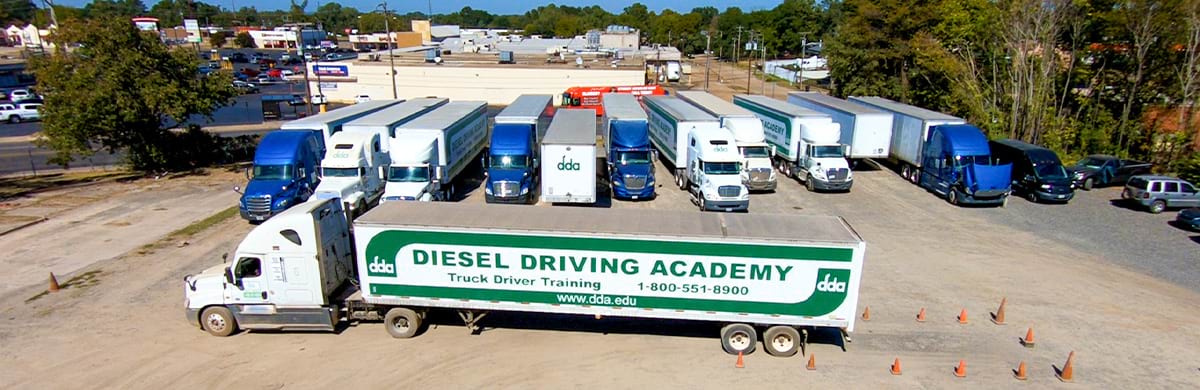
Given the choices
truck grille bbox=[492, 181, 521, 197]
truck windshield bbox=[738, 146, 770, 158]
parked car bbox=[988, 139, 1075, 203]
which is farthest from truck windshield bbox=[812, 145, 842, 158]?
truck grille bbox=[492, 181, 521, 197]

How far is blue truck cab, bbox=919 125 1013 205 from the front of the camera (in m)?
24.4

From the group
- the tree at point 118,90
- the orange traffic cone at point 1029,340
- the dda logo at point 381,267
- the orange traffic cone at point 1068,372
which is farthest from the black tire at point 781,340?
the tree at point 118,90

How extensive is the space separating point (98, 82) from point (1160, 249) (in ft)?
137

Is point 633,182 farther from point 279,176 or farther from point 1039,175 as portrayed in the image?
point 1039,175

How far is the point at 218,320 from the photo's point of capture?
13.1 m

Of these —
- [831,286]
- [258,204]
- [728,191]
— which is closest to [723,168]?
[728,191]

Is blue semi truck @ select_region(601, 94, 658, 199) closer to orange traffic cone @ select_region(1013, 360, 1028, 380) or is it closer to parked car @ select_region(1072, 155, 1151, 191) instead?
orange traffic cone @ select_region(1013, 360, 1028, 380)

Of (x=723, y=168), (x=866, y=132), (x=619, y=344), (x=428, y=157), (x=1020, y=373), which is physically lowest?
(x=619, y=344)

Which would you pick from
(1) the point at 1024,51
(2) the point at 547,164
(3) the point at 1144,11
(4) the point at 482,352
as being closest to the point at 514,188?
(2) the point at 547,164

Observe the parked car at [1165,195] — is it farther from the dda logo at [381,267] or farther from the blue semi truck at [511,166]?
the dda logo at [381,267]

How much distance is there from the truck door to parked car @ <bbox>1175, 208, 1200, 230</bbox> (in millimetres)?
28648

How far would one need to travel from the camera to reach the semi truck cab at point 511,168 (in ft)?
74.5

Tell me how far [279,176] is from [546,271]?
48.0 feet

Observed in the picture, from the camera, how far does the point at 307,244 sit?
12.5 meters
